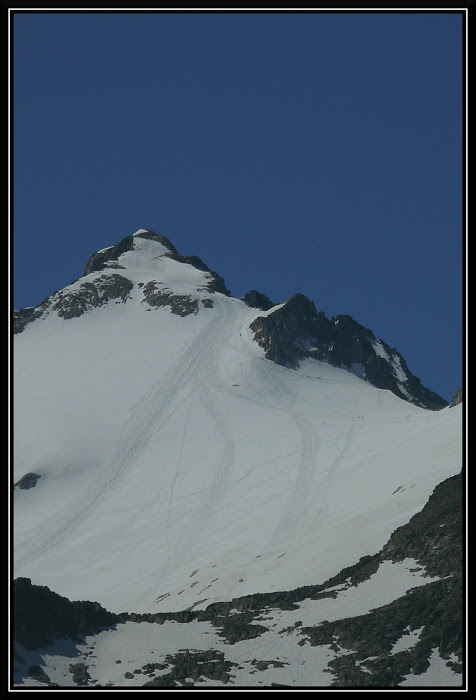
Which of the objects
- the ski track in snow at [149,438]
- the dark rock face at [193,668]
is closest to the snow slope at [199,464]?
the ski track in snow at [149,438]

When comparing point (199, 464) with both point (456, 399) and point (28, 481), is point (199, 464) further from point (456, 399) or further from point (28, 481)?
point (456, 399)

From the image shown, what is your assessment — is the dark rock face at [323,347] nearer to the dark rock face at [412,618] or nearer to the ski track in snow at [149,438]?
the ski track in snow at [149,438]

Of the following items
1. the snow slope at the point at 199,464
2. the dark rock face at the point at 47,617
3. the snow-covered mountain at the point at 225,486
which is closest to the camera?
the dark rock face at the point at 47,617

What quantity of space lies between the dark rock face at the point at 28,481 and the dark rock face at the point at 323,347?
56.2m

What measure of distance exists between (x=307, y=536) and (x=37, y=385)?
308ft

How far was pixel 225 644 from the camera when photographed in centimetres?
5922

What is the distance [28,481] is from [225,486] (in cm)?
3003

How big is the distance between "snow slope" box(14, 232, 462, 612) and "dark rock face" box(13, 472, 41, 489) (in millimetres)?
1184

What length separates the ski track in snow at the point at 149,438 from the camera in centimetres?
11369

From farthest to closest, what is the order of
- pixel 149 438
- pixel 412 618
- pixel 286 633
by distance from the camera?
pixel 149 438 < pixel 286 633 < pixel 412 618

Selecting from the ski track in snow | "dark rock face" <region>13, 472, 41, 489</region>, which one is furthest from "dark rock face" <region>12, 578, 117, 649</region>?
"dark rock face" <region>13, 472, 41, 489</region>

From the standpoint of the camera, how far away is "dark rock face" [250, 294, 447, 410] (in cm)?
18275

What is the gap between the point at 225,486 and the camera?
393ft

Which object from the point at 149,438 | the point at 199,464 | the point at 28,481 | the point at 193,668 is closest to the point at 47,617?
the point at 193,668
